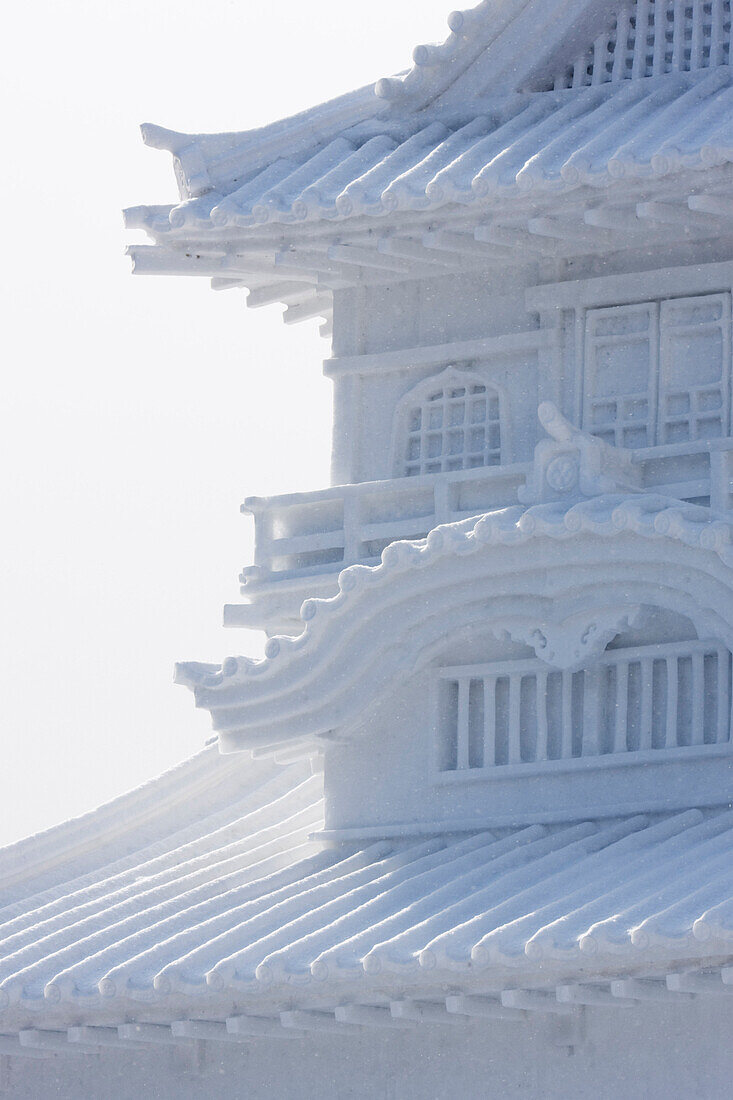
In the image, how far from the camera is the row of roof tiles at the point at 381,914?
38.4ft

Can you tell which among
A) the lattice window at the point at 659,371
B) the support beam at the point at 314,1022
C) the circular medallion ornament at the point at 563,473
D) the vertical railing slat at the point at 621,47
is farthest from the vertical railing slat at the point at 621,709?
the vertical railing slat at the point at 621,47

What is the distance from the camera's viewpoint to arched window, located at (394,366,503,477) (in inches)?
604

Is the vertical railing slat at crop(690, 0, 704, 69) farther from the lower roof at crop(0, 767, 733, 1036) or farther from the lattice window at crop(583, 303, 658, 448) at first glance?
the lower roof at crop(0, 767, 733, 1036)

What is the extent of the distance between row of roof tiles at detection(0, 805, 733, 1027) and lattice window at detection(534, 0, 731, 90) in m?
4.68

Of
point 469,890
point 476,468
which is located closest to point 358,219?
point 476,468

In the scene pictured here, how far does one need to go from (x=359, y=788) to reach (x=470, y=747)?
756 millimetres

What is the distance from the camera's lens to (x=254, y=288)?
1669 cm

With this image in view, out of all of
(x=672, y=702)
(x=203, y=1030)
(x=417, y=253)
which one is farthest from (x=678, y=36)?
(x=203, y=1030)

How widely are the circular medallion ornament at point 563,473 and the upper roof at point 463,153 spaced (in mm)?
1410

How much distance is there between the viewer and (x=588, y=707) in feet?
47.0

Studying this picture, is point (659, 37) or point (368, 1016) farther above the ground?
point (659, 37)

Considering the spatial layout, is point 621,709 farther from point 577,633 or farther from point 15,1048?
point 15,1048

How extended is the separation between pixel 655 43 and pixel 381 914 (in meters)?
5.67

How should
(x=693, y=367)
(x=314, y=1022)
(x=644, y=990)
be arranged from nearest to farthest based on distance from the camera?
(x=644, y=990) → (x=314, y=1022) → (x=693, y=367)
